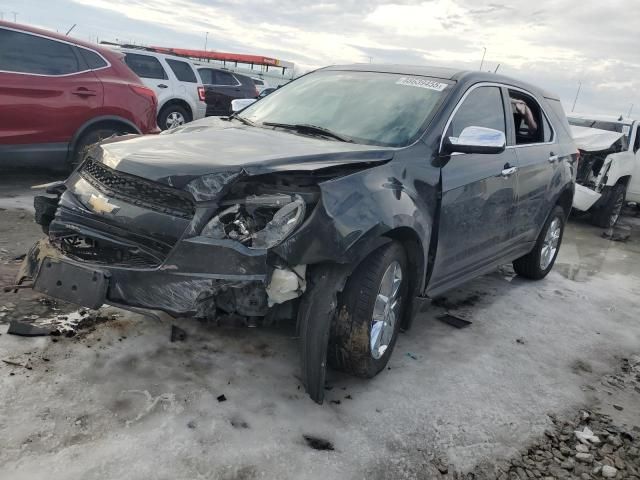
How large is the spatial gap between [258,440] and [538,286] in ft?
12.9

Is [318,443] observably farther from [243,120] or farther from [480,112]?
[480,112]

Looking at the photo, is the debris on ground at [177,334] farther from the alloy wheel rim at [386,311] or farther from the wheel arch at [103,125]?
the wheel arch at [103,125]

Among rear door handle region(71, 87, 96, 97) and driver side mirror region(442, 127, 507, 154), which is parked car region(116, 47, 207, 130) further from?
driver side mirror region(442, 127, 507, 154)

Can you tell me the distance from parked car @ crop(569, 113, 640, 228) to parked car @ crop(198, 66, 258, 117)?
7.59m

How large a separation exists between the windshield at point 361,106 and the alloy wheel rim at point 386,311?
0.80 m

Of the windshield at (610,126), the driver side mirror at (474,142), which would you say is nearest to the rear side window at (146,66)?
the windshield at (610,126)

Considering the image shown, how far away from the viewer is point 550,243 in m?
5.73

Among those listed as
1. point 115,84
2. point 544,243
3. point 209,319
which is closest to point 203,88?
point 115,84

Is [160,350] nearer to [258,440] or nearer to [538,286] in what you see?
[258,440]

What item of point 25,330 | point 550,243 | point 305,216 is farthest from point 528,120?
point 25,330

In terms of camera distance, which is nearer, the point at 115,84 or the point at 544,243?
the point at 544,243

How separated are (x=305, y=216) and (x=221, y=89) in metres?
11.7

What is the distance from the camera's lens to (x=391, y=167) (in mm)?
3131

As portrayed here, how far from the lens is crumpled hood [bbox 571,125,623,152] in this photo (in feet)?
29.7
